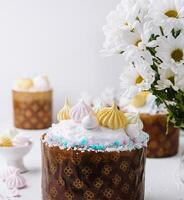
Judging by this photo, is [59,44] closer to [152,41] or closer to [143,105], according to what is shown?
[143,105]

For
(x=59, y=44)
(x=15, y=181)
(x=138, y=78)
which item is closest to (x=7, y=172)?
(x=15, y=181)

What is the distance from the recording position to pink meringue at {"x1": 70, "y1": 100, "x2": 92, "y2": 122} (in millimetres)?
1026

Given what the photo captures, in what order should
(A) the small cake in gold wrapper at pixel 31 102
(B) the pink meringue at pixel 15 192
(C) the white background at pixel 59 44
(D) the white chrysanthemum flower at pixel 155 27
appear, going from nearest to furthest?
(D) the white chrysanthemum flower at pixel 155 27 < (B) the pink meringue at pixel 15 192 < (A) the small cake in gold wrapper at pixel 31 102 < (C) the white background at pixel 59 44

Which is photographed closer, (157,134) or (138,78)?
(138,78)

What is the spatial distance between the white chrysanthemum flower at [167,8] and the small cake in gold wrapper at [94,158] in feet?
0.70

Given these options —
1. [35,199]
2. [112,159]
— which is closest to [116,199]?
[112,159]

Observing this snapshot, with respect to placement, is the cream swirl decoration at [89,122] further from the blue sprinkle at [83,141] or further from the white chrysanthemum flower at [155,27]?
A: the white chrysanthemum flower at [155,27]

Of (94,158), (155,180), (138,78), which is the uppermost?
(138,78)

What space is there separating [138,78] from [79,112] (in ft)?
0.47

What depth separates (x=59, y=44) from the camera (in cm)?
194

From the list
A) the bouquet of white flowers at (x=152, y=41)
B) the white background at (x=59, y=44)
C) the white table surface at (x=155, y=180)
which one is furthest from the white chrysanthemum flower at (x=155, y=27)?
the white background at (x=59, y=44)

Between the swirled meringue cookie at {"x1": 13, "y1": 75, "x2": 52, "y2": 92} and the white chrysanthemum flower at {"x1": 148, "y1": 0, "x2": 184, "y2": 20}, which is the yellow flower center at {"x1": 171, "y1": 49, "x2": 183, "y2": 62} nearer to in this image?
the white chrysanthemum flower at {"x1": 148, "y1": 0, "x2": 184, "y2": 20}

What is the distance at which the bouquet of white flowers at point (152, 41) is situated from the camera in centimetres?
94

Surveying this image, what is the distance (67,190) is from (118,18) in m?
0.35
